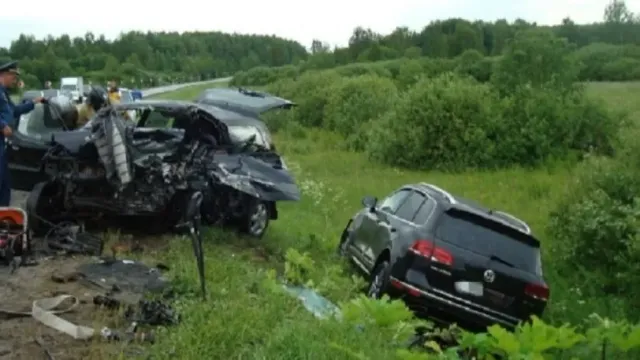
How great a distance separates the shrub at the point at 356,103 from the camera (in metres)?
40.2

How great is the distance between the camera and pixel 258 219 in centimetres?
1219

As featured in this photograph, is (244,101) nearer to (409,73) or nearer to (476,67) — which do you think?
(409,73)

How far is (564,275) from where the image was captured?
48.5 feet

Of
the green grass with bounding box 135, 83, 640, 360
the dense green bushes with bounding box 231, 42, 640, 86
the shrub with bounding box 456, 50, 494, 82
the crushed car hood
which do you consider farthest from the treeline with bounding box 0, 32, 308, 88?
the crushed car hood

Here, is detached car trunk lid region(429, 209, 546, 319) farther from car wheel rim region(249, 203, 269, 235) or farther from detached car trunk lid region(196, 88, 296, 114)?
detached car trunk lid region(196, 88, 296, 114)

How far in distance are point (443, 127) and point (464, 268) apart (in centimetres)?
1861

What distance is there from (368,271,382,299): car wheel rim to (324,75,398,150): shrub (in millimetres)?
26522

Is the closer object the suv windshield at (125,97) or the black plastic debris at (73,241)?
the black plastic debris at (73,241)

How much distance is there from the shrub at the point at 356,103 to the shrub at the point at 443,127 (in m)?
8.31

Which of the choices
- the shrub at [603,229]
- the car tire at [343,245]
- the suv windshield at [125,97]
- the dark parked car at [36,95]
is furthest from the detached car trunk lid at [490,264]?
the suv windshield at [125,97]

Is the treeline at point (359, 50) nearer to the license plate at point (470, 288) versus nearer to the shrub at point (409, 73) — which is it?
the shrub at point (409, 73)

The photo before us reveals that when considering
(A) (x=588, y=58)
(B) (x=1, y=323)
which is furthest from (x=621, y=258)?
(A) (x=588, y=58)

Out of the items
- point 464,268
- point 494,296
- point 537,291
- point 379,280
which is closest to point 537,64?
point 537,291

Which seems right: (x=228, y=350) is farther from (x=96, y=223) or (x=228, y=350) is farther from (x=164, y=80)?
(x=164, y=80)
